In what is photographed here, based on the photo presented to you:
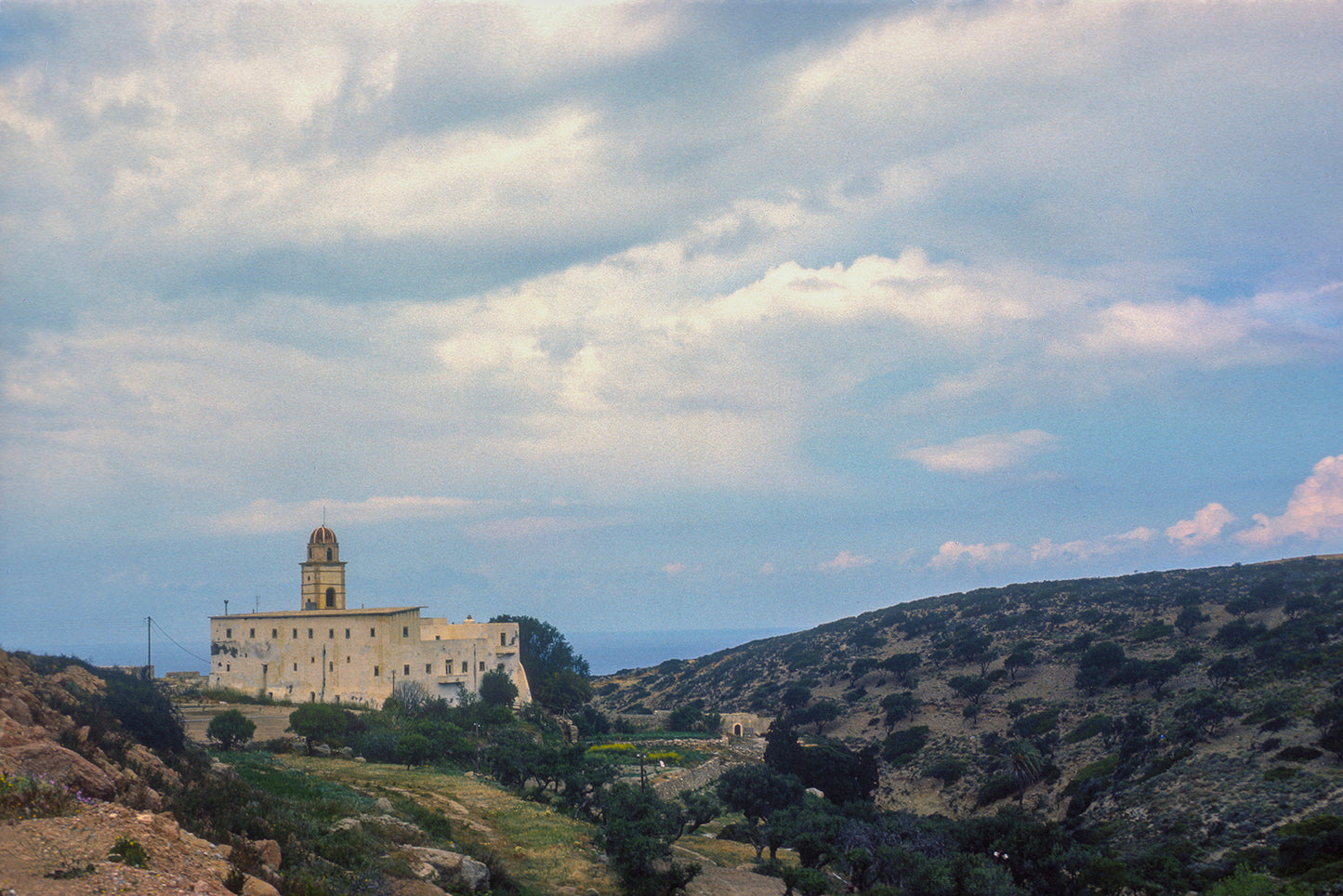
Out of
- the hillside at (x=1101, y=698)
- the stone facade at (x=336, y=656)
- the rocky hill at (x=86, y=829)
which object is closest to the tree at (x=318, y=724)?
the stone facade at (x=336, y=656)

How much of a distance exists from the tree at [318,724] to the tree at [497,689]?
64.1ft

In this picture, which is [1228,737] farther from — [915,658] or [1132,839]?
[915,658]

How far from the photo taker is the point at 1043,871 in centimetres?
3106

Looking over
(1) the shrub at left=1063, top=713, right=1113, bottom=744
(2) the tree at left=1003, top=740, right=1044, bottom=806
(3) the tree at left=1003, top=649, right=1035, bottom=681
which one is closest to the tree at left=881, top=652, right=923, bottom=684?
(3) the tree at left=1003, top=649, right=1035, bottom=681

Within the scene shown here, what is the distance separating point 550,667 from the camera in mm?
82438

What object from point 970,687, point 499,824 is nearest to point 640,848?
point 499,824

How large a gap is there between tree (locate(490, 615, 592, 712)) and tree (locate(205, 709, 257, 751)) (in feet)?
109

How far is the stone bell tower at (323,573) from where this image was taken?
6556cm

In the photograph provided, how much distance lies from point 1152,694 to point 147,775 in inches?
2390

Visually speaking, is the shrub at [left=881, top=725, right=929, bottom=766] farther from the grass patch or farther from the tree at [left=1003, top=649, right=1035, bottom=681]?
the grass patch

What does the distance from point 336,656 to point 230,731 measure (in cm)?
2257

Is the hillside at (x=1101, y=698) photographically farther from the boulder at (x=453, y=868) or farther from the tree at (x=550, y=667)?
the boulder at (x=453, y=868)

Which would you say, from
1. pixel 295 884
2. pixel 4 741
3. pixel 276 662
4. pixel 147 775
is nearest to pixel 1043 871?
pixel 295 884

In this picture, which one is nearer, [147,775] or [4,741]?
[4,741]
